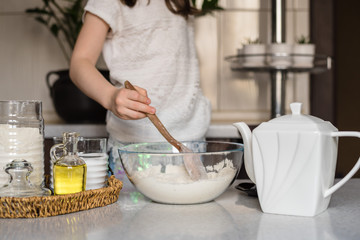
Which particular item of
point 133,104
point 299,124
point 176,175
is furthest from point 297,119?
point 133,104

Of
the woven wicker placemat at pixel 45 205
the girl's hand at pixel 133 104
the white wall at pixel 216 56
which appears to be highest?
the white wall at pixel 216 56

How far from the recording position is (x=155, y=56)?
4.81 feet

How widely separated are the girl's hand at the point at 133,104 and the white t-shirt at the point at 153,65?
49 cm

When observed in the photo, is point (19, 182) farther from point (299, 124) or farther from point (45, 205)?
point (299, 124)

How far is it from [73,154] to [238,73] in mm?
1692

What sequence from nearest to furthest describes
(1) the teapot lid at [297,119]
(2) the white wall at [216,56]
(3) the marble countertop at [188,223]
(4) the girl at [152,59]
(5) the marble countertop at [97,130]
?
(3) the marble countertop at [188,223] < (1) the teapot lid at [297,119] < (4) the girl at [152,59] < (5) the marble countertop at [97,130] < (2) the white wall at [216,56]

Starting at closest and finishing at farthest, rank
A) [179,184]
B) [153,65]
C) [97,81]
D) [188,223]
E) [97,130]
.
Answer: [188,223]
[179,184]
[97,81]
[153,65]
[97,130]

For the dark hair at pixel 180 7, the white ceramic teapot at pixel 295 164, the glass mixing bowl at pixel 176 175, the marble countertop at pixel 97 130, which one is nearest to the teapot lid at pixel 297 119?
the white ceramic teapot at pixel 295 164

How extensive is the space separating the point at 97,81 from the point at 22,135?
36cm

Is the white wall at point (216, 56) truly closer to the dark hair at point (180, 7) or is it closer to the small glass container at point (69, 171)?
the dark hair at point (180, 7)

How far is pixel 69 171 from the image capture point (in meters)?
0.77

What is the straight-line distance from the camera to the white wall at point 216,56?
238 centimetres

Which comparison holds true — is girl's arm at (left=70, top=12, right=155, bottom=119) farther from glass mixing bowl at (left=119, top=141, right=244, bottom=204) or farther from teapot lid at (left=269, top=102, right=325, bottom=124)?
teapot lid at (left=269, top=102, right=325, bottom=124)

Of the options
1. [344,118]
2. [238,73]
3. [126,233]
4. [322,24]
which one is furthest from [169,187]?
[344,118]
